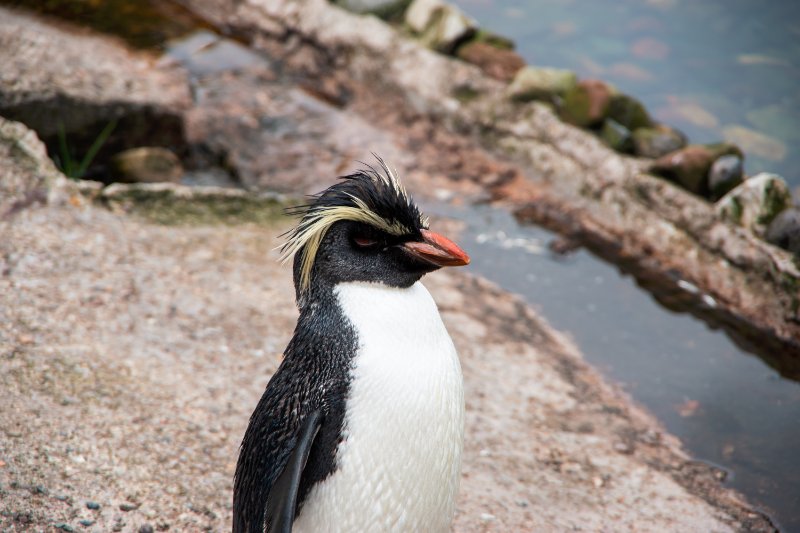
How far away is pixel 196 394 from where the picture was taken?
329cm

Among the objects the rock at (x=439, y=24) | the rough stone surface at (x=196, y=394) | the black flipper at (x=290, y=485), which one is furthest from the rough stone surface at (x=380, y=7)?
the black flipper at (x=290, y=485)

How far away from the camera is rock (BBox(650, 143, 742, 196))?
4996 millimetres

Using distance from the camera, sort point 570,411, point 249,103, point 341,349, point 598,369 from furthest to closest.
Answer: point 249,103, point 598,369, point 570,411, point 341,349

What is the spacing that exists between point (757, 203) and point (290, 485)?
3.77 metres

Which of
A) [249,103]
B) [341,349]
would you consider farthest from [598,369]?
[249,103]

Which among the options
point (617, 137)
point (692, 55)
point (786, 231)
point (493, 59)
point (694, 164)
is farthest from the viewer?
point (692, 55)

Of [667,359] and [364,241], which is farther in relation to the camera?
[667,359]

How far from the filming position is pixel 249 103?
6.32m

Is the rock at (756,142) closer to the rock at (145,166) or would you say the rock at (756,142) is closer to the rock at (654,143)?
the rock at (654,143)

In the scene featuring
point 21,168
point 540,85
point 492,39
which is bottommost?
point 21,168

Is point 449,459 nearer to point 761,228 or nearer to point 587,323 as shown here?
point 587,323

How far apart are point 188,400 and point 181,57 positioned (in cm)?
422

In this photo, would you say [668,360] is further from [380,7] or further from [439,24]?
[380,7]

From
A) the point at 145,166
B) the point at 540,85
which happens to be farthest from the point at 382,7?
the point at 145,166
